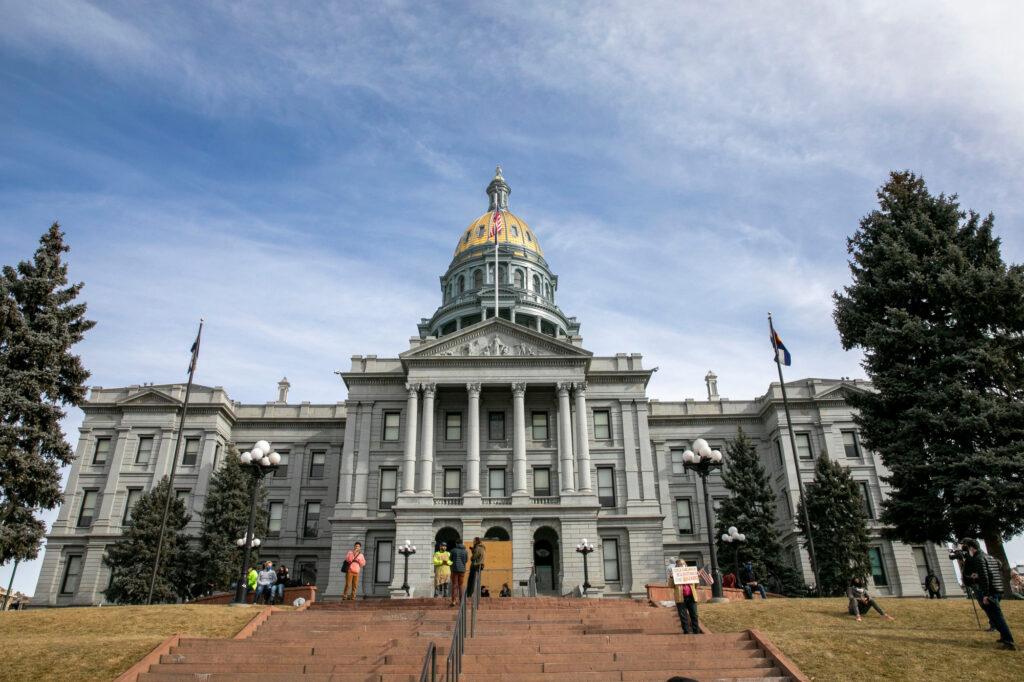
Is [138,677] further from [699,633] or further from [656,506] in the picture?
[656,506]

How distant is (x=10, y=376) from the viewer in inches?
1009

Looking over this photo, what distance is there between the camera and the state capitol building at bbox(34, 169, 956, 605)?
4203cm

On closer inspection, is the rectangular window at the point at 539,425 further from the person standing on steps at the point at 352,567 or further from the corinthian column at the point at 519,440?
the person standing on steps at the point at 352,567

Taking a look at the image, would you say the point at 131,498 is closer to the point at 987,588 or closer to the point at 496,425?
the point at 496,425

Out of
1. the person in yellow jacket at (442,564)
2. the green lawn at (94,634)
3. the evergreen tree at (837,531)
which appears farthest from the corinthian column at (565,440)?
the green lawn at (94,634)

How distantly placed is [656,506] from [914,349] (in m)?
21.7

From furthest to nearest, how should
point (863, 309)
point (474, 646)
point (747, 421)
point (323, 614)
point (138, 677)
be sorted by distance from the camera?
point (747, 421) → point (863, 309) → point (323, 614) → point (474, 646) → point (138, 677)

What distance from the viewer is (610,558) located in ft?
141

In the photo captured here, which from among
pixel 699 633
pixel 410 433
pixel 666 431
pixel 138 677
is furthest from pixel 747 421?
pixel 138 677

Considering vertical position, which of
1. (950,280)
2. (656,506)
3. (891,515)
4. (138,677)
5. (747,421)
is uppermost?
(747,421)

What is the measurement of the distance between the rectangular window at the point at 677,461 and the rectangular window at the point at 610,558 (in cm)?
1121

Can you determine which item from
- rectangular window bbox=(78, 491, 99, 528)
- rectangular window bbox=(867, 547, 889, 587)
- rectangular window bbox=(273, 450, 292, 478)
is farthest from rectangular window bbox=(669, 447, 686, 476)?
rectangular window bbox=(78, 491, 99, 528)

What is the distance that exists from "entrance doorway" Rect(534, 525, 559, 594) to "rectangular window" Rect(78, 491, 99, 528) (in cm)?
2925

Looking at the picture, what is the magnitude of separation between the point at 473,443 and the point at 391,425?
646 centimetres
